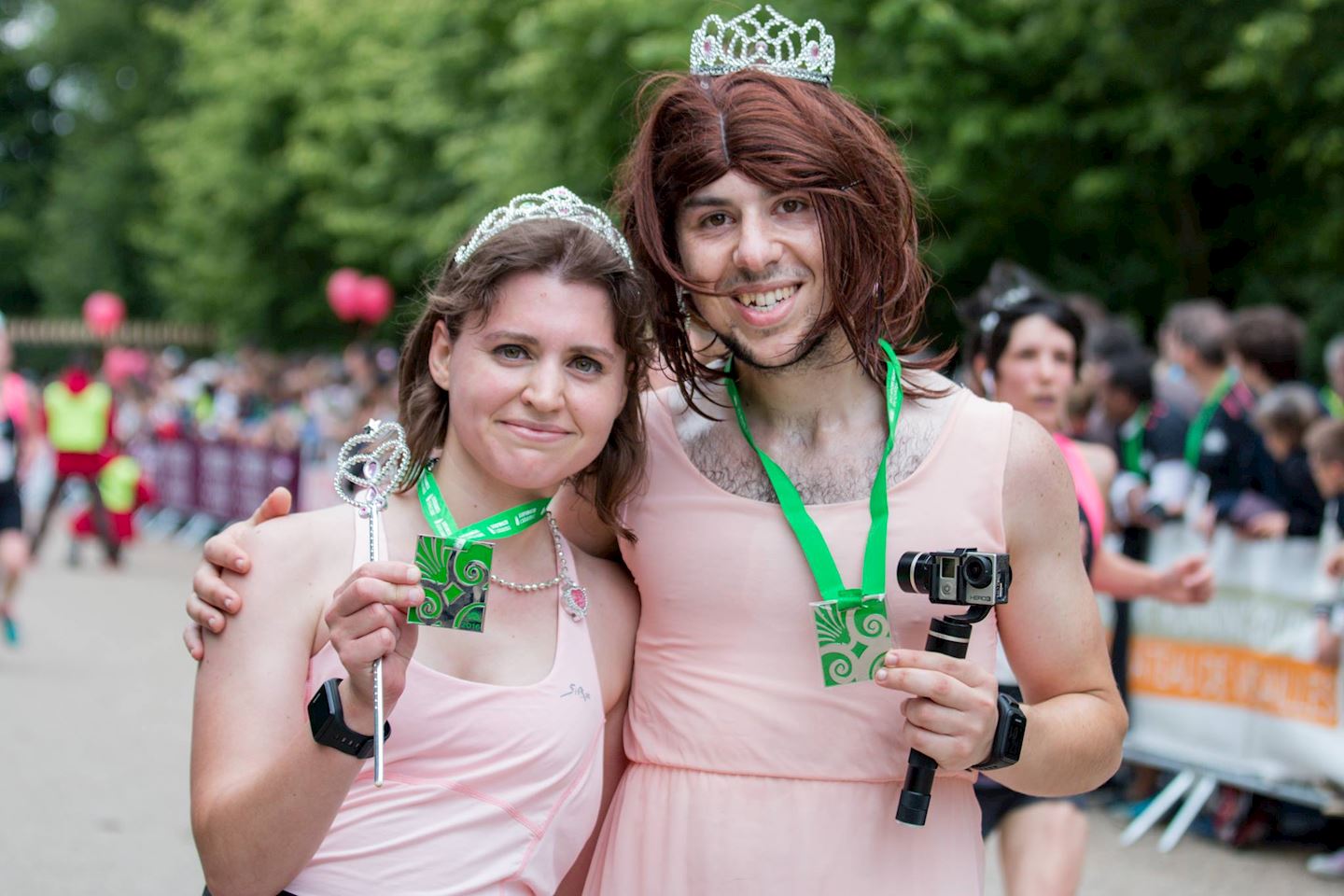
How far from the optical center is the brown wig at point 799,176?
254 cm

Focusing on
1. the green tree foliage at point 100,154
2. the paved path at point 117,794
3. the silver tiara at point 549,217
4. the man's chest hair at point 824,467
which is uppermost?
the green tree foliage at point 100,154

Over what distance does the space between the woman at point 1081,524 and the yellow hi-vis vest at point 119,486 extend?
1285 centimetres

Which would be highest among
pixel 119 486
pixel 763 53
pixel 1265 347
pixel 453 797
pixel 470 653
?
pixel 763 53

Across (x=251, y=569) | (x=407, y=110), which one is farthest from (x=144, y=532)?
(x=251, y=569)

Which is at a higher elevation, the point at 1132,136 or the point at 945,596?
the point at 1132,136

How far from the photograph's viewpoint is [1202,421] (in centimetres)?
753

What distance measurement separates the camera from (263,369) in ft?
67.8

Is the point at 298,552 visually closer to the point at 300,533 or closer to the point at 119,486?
the point at 300,533

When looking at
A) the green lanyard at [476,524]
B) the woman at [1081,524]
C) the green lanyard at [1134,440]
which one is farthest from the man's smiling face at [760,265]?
the green lanyard at [1134,440]

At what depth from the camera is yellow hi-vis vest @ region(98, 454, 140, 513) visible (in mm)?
15641

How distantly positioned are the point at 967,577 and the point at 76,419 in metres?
13.1

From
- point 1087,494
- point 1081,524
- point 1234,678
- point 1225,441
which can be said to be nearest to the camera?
point 1081,524

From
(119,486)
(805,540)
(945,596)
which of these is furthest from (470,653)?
(119,486)

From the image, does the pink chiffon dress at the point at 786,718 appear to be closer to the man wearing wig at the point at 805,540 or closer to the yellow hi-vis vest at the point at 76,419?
the man wearing wig at the point at 805,540
